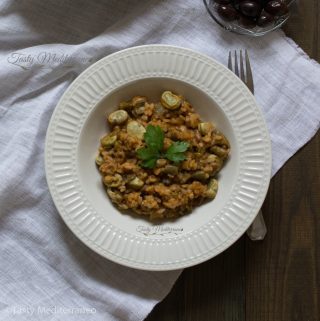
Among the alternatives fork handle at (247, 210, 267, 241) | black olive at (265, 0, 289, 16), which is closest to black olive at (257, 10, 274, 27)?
black olive at (265, 0, 289, 16)

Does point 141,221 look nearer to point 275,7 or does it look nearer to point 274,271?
point 274,271

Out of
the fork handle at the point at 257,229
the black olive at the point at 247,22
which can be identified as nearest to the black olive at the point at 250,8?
the black olive at the point at 247,22

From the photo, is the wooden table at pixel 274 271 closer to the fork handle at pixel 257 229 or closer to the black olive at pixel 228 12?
the fork handle at pixel 257 229

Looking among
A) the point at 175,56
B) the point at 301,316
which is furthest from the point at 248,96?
the point at 301,316

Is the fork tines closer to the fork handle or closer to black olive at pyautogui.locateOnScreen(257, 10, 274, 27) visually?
black olive at pyautogui.locateOnScreen(257, 10, 274, 27)

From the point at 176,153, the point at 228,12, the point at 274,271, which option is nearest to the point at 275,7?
the point at 228,12

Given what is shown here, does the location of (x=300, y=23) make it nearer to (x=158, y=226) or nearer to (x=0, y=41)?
(x=158, y=226)
